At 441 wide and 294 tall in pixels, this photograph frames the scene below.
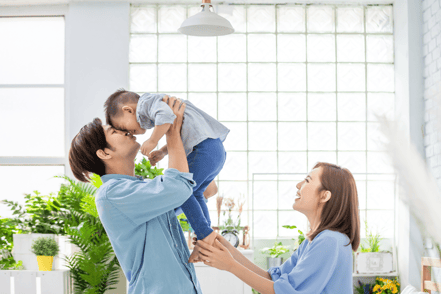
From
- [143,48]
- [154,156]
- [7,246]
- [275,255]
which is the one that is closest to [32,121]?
[7,246]

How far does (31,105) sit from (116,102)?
157 inches

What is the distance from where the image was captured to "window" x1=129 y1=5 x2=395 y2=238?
206 inches

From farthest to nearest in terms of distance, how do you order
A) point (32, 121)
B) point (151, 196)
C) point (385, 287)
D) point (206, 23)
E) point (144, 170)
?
point (32, 121) < point (385, 287) < point (144, 170) < point (206, 23) < point (151, 196)

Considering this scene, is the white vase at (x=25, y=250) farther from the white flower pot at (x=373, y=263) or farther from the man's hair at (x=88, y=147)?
the man's hair at (x=88, y=147)

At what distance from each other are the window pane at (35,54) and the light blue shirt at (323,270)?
4.57 m

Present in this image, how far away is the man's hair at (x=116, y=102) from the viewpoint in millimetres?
1691

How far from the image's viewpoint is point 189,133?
5.17 ft

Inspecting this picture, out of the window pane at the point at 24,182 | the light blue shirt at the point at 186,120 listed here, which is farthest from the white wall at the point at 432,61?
the window pane at the point at 24,182

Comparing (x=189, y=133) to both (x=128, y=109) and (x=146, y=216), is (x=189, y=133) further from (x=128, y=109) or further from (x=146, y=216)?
(x=146, y=216)

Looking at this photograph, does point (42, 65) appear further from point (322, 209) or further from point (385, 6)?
point (322, 209)

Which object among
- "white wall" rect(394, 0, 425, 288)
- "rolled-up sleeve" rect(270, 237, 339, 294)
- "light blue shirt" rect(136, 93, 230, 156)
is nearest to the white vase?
"light blue shirt" rect(136, 93, 230, 156)

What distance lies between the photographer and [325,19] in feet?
17.4

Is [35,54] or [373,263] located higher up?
[35,54]

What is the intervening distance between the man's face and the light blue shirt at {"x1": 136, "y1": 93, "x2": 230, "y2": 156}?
0.38 ft
